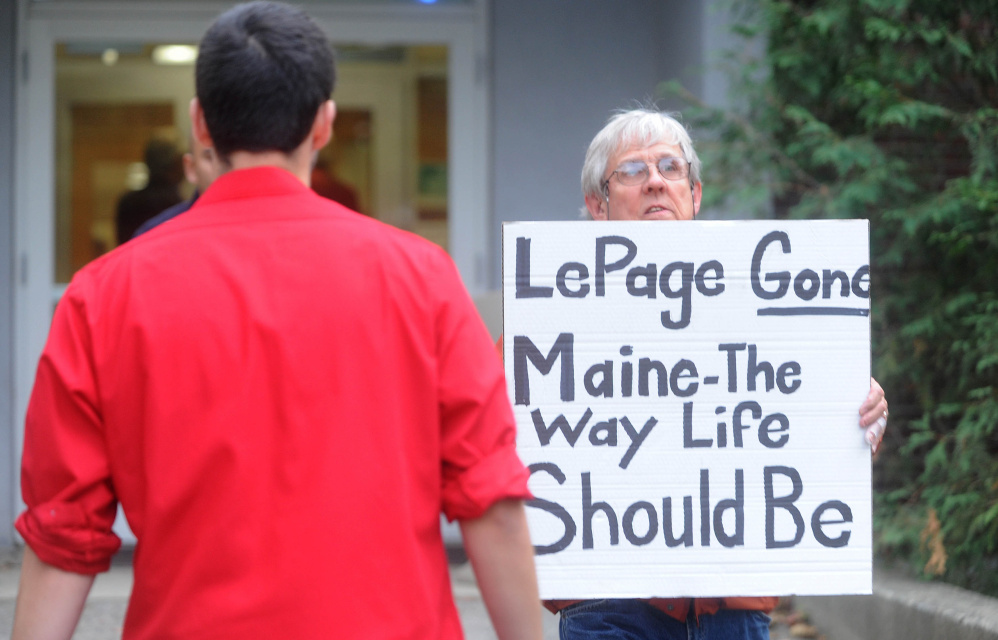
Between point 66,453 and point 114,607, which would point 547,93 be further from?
point 66,453

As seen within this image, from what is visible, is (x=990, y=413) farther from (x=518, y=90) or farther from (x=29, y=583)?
(x=29, y=583)

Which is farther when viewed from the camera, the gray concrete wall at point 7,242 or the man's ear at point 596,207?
the gray concrete wall at point 7,242

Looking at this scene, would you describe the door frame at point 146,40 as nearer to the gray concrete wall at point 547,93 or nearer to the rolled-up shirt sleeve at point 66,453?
the gray concrete wall at point 547,93

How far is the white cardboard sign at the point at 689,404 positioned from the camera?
219cm

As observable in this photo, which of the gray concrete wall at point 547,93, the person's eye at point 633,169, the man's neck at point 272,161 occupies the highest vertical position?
the gray concrete wall at point 547,93

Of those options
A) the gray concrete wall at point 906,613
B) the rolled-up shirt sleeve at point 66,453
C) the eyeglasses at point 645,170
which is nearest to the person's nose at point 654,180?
the eyeglasses at point 645,170

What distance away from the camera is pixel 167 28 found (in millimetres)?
6047

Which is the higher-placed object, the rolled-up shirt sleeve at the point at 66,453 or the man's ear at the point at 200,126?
the man's ear at the point at 200,126

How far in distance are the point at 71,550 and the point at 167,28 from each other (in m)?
5.17

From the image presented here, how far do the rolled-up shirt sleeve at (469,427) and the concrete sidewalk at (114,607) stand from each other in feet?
10.4

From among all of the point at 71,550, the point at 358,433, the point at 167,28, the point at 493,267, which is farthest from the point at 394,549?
the point at 167,28

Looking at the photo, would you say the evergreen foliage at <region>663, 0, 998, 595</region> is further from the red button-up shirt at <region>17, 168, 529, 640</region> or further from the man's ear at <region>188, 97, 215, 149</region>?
the man's ear at <region>188, 97, 215, 149</region>

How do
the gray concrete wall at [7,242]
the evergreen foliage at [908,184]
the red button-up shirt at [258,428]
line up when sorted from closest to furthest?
1. the red button-up shirt at [258,428]
2. the evergreen foliage at [908,184]
3. the gray concrete wall at [7,242]

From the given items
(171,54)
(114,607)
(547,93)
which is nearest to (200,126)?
(114,607)
